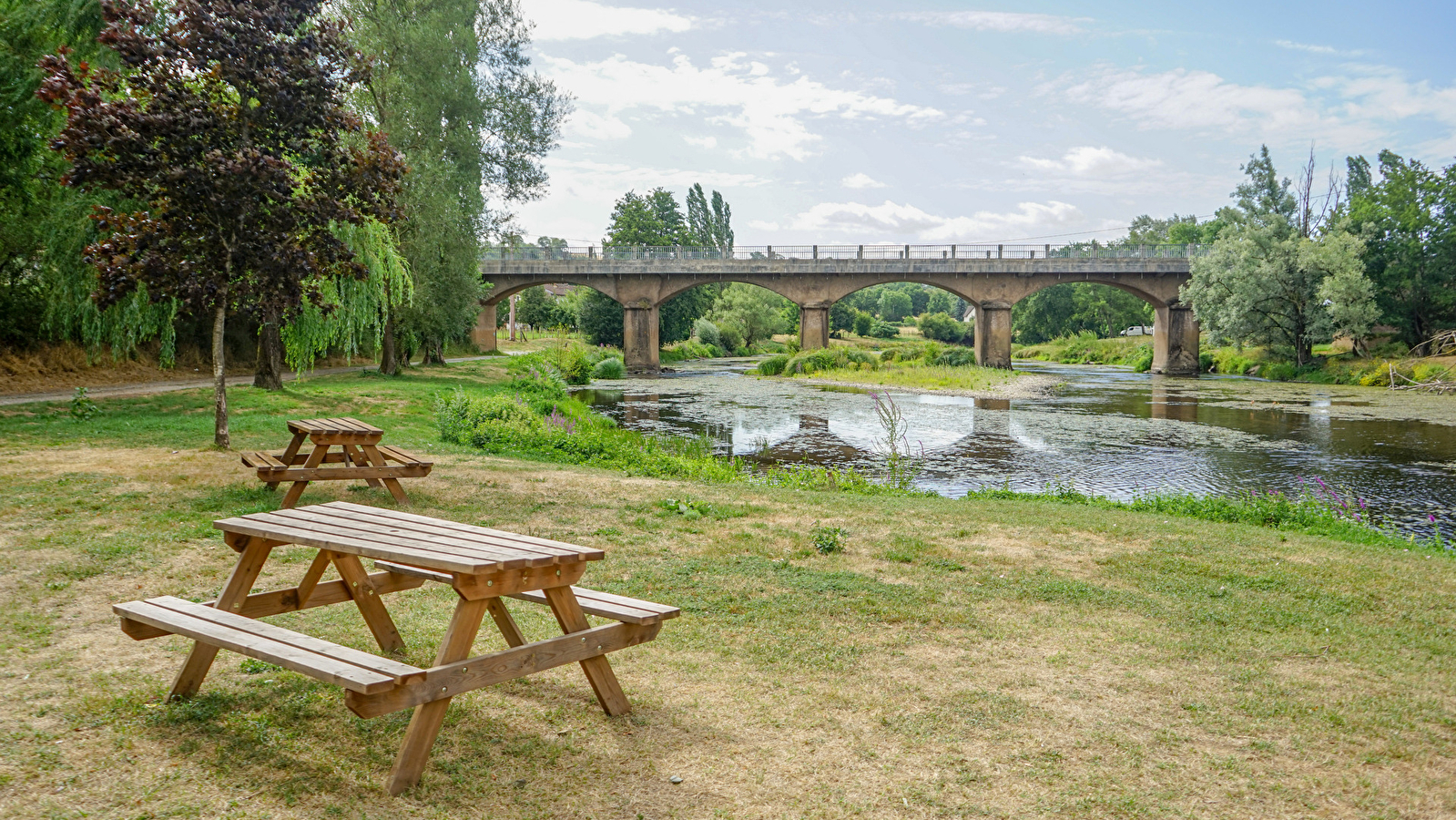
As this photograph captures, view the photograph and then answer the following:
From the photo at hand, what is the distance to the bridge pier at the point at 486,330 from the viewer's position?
50.8 meters

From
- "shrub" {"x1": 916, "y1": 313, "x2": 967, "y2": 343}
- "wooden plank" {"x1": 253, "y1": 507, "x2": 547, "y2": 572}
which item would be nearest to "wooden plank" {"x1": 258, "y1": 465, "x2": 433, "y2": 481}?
"wooden plank" {"x1": 253, "y1": 507, "x2": 547, "y2": 572}

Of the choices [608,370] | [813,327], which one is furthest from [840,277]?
[608,370]

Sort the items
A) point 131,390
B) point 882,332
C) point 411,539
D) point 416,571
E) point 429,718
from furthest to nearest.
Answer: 1. point 882,332
2. point 131,390
3. point 416,571
4. point 411,539
5. point 429,718

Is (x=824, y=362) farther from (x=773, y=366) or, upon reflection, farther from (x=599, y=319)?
(x=599, y=319)

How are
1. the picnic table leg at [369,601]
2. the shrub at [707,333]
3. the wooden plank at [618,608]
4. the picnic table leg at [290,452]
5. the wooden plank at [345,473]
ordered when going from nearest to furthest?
the wooden plank at [618,608], the picnic table leg at [369,601], the wooden plank at [345,473], the picnic table leg at [290,452], the shrub at [707,333]

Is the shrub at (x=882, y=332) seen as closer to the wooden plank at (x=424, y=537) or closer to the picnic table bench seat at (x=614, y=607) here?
the picnic table bench seat at (x=614, y=607)

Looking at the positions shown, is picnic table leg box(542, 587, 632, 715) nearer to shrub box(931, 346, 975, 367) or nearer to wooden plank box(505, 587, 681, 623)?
wooden plank box(505, 587, 681, 623)

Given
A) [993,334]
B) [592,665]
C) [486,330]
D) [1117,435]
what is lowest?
[1117,435]

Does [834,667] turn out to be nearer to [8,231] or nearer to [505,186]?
[8,231]

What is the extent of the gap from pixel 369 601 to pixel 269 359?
1719 centimetres

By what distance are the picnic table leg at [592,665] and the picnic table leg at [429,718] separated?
1.32 feet

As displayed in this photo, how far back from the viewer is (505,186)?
33312 mm

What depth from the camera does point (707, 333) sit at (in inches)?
2621

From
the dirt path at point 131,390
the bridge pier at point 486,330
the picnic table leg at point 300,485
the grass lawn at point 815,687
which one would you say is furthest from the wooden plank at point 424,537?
the bridge pier at point 486,330
